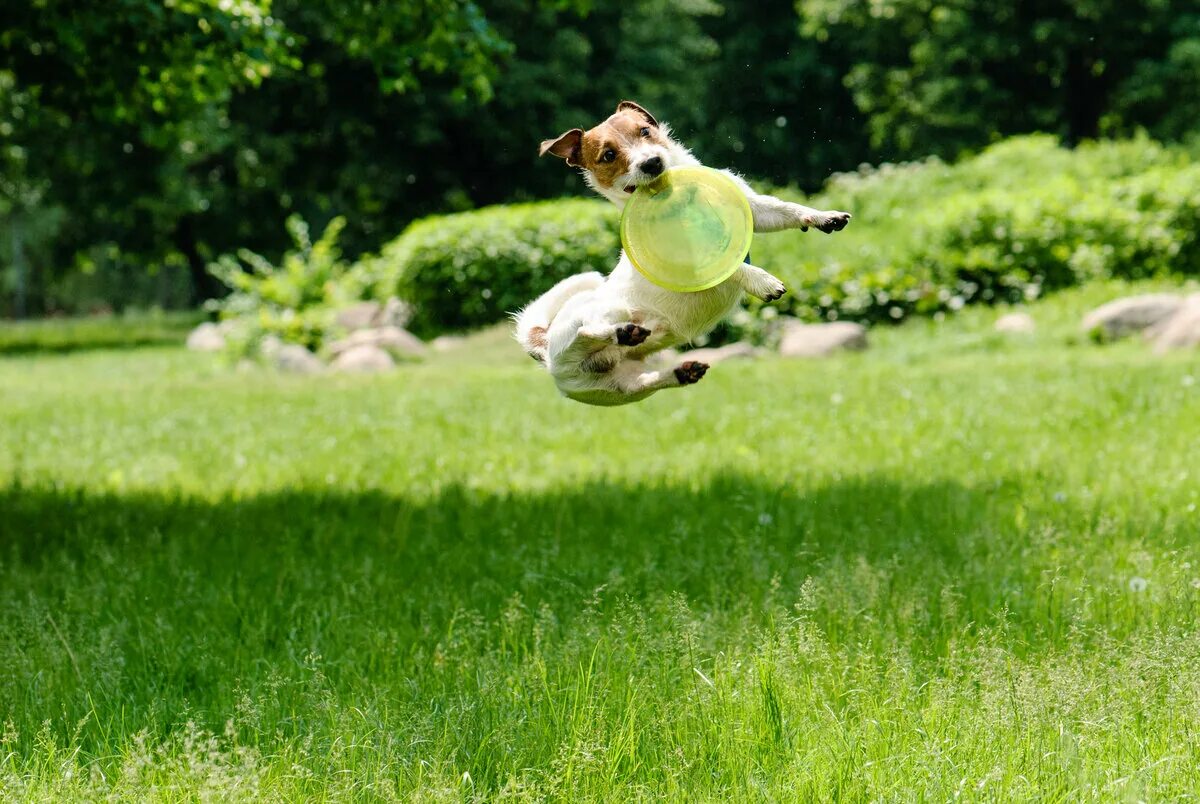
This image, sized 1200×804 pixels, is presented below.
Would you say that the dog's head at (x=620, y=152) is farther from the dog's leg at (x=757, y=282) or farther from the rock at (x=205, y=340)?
the rock at (x=205, y=340)

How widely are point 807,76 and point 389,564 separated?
33.0 metres

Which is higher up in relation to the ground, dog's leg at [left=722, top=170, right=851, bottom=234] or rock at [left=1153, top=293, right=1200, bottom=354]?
dog's leg at [left=722, top=170, right=851, bottom=234]

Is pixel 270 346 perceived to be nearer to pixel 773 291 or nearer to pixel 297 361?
pixel 297 361

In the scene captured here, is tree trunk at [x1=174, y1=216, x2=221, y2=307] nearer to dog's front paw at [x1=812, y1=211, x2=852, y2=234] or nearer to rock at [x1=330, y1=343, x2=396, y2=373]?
rock at [x1=330, y1=343, x2=396, y2=373]

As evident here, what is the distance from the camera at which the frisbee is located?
8.84ft

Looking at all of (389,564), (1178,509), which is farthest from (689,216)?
(1178,509)

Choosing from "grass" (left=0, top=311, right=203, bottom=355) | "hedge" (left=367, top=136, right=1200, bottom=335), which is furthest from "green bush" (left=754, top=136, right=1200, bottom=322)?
"grass" (left=0, top=311, right=203, bottom=355)

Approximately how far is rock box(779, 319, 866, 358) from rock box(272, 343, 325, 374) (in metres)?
5.94

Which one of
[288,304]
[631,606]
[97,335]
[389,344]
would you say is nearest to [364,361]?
[389,344]

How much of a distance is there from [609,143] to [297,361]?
1384 cm

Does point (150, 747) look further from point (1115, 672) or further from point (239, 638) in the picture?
point (1115, 672)

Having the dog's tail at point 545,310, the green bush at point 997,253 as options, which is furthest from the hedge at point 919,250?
the dog's tail at point 545,310

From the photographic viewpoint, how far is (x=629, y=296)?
283cm

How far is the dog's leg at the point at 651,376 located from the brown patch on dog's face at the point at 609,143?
42cm
